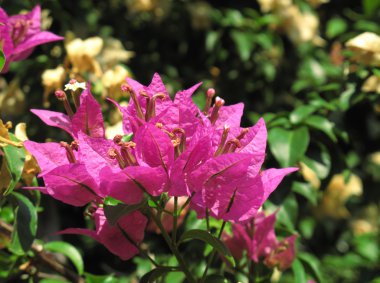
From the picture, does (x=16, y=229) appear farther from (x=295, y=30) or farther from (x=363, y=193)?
(x=363, y=193)

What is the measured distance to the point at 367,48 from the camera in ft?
4.11

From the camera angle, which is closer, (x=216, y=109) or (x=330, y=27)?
(x=216, y=109)

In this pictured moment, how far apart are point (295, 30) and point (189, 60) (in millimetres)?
375

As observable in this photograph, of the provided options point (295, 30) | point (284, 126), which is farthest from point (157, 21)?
point (284, 126)

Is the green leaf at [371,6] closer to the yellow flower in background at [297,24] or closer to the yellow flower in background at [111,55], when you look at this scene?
the yellow flower in background at [297,24]

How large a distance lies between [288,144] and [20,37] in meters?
0.54

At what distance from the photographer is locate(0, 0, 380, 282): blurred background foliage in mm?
1213

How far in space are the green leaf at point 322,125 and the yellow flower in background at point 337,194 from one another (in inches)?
34.2

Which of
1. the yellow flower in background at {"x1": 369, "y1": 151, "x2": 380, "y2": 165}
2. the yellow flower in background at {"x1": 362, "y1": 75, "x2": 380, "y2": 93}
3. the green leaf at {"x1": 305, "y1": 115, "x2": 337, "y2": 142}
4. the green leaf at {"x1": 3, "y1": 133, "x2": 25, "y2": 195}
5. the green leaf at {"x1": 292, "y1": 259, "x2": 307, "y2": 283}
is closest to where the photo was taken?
the green leaf at {"x1": 3, "y1": 133, "x2": 25, "y2": 195}

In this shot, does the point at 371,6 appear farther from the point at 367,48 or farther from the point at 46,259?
the point at 46,259

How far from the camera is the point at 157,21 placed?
2002mm

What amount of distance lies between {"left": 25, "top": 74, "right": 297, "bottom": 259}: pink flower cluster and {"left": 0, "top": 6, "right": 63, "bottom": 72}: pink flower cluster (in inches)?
8.5

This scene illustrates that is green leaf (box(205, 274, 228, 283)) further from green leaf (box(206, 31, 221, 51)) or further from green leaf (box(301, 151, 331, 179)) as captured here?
green leaf (box(206, 31, 221, 51))

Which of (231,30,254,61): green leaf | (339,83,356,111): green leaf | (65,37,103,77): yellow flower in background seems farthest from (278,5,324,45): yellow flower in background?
(65,37,103,77): yellow flower in background
